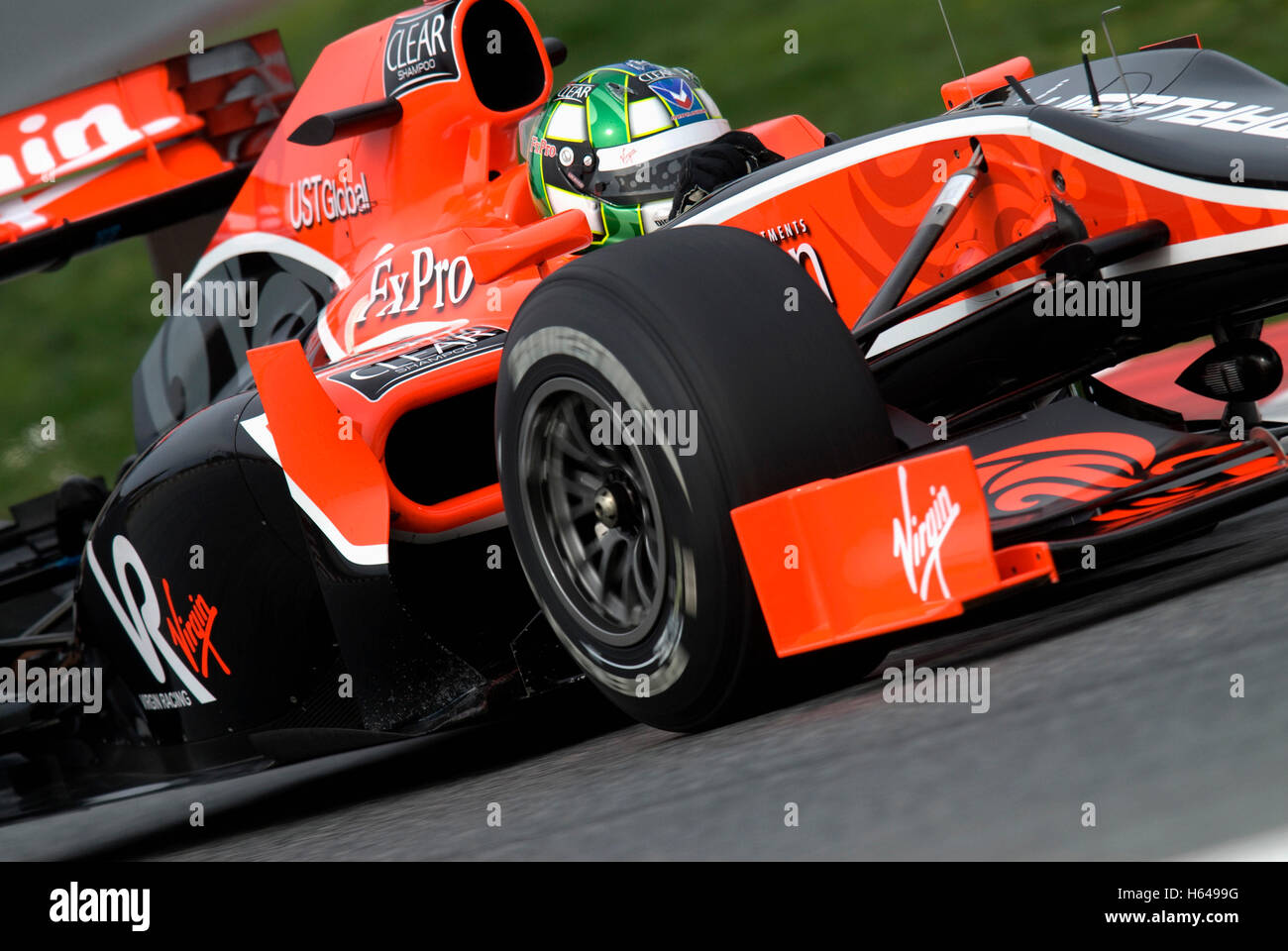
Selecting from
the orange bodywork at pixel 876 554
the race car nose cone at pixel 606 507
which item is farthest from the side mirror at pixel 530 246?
the orange bodywork at pixel 876 554

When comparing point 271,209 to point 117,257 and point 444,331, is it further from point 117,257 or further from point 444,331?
point 117,257

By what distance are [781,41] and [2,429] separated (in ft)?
20.8

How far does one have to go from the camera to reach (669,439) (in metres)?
2.88

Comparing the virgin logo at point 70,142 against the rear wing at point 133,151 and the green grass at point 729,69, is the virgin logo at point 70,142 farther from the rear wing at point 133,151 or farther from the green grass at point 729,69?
the green grass at point 729,69

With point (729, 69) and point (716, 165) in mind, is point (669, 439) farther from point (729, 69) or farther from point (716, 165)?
point (729, 69)

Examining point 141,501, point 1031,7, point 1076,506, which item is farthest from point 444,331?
point 1031,7

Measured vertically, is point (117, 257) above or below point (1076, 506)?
above

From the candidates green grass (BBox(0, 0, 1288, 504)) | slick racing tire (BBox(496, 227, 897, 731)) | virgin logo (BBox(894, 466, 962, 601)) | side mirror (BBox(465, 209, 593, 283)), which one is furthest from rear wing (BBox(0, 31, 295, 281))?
green grass (BBox(0, 0, 1288, 504))

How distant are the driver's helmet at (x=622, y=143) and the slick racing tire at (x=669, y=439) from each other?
1159mm

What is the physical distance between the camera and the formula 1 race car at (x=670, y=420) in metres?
2.84

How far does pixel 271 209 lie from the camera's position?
5.21 metres

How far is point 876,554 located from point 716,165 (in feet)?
5.30

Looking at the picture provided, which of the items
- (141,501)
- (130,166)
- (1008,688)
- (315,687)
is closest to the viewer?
(1008,688)

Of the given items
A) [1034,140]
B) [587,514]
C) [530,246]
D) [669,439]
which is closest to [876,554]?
[669,439]
